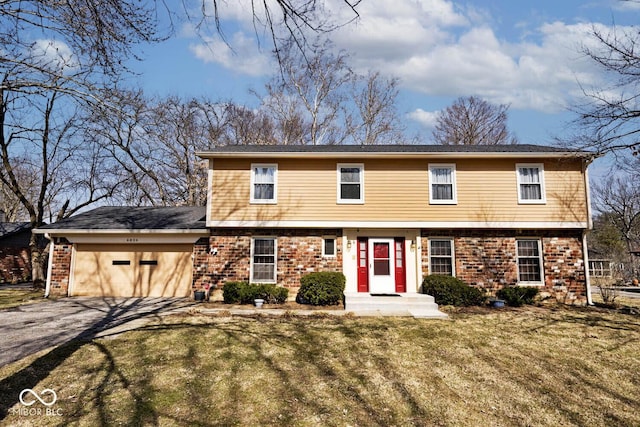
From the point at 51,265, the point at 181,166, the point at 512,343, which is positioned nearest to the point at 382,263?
the point at 512,343

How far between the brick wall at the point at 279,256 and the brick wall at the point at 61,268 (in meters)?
4.95

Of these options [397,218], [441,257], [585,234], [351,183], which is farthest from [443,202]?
[585,234]

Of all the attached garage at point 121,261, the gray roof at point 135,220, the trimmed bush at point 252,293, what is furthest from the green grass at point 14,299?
the trimmed bush at point 252,293

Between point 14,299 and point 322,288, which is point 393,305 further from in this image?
point 14,299

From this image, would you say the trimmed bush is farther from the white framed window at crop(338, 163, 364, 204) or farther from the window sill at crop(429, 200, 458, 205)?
the window sill at crop(429, 200, 458, 205)

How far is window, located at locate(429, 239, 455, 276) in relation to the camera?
11.9 meters

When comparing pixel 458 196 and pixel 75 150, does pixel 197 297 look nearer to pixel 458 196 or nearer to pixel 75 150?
pixel 458 196

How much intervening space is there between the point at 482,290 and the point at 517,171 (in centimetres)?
438

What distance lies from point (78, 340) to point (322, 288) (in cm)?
640

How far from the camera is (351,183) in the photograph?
12.2 m

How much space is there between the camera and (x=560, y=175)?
12.0m

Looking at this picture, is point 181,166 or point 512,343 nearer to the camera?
point 512,343

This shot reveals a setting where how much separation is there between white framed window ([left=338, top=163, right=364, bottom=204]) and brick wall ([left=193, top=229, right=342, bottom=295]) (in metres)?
1.25

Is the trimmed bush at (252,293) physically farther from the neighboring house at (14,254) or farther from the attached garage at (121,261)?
the neighboring house at (14,254)
